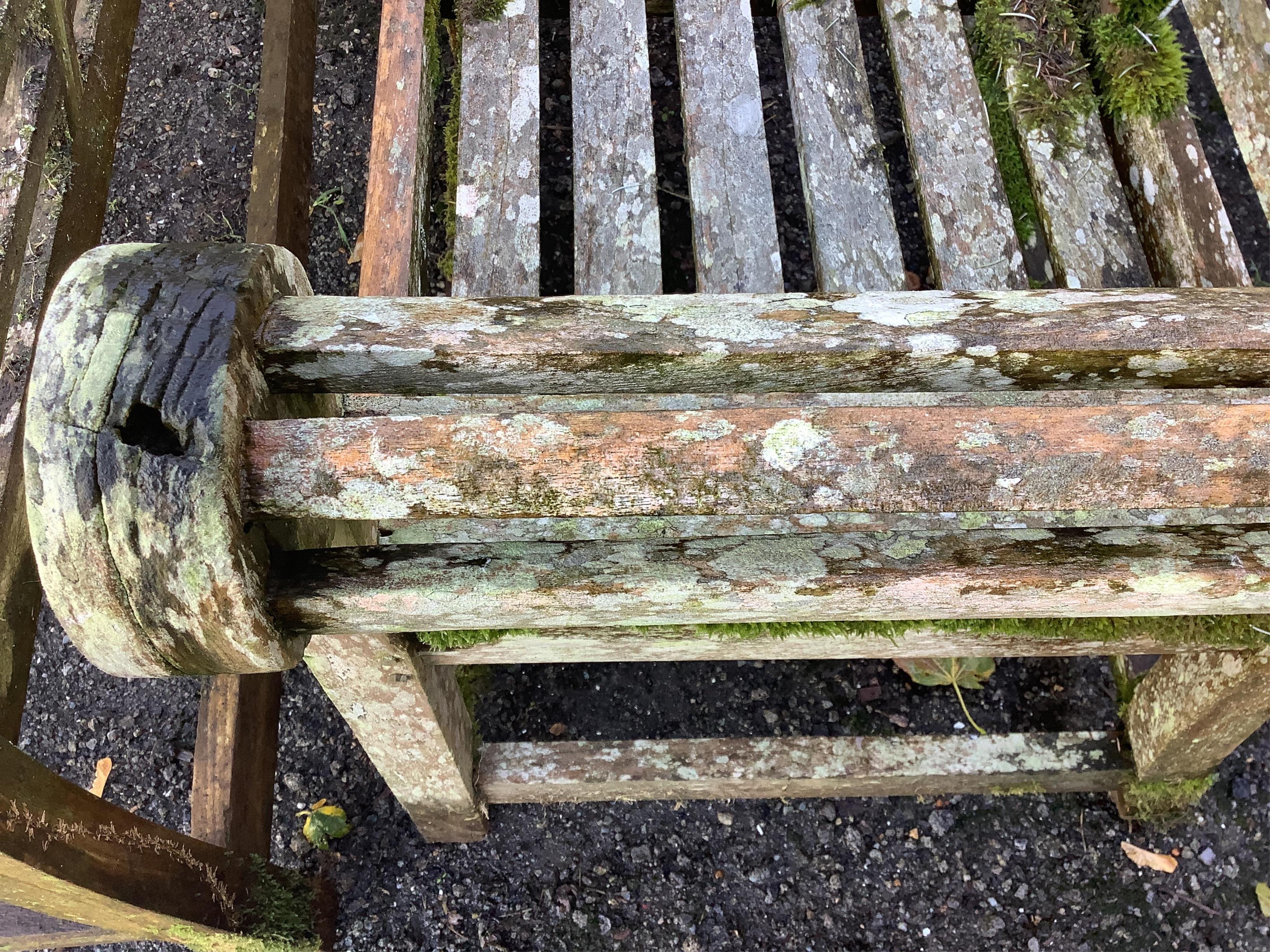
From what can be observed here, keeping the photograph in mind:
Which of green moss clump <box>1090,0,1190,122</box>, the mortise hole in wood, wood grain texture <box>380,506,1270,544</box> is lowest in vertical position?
wood grain texture <box>380,506,1270,544</box>

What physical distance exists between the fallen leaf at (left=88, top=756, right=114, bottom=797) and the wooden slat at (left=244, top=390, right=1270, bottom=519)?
2127 millimetres

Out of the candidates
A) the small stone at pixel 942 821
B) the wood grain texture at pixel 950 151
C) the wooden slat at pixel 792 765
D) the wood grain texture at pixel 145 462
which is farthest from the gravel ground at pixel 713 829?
the wood grain texture at pixel 145 462

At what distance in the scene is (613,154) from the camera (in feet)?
5.90

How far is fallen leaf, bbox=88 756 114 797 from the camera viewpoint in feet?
7.98

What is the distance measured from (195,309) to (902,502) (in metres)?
0.75

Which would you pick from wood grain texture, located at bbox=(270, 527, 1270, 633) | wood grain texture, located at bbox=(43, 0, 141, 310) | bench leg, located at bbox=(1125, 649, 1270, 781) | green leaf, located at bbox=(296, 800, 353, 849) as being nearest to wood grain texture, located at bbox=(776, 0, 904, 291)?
wood grain texture, located at bbox=(270, 527, 1270, 633)

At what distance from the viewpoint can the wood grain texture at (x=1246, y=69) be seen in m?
1.64

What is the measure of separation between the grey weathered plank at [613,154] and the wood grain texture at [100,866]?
47.7 inches

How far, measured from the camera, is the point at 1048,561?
1.00m

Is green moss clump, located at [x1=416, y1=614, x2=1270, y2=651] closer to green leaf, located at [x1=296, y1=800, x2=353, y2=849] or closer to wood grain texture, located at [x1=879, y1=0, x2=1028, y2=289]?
wood grain texture, located at [x1=879, y1=0, x2=1028, y2=289]

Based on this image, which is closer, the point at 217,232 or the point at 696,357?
the point at 696,357

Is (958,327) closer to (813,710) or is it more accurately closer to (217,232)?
(813,710)

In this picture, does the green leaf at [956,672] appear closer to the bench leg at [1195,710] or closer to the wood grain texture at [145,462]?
the bench leg at [1195,710]

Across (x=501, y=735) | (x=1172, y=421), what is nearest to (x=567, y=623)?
(x=1172, y=421)
